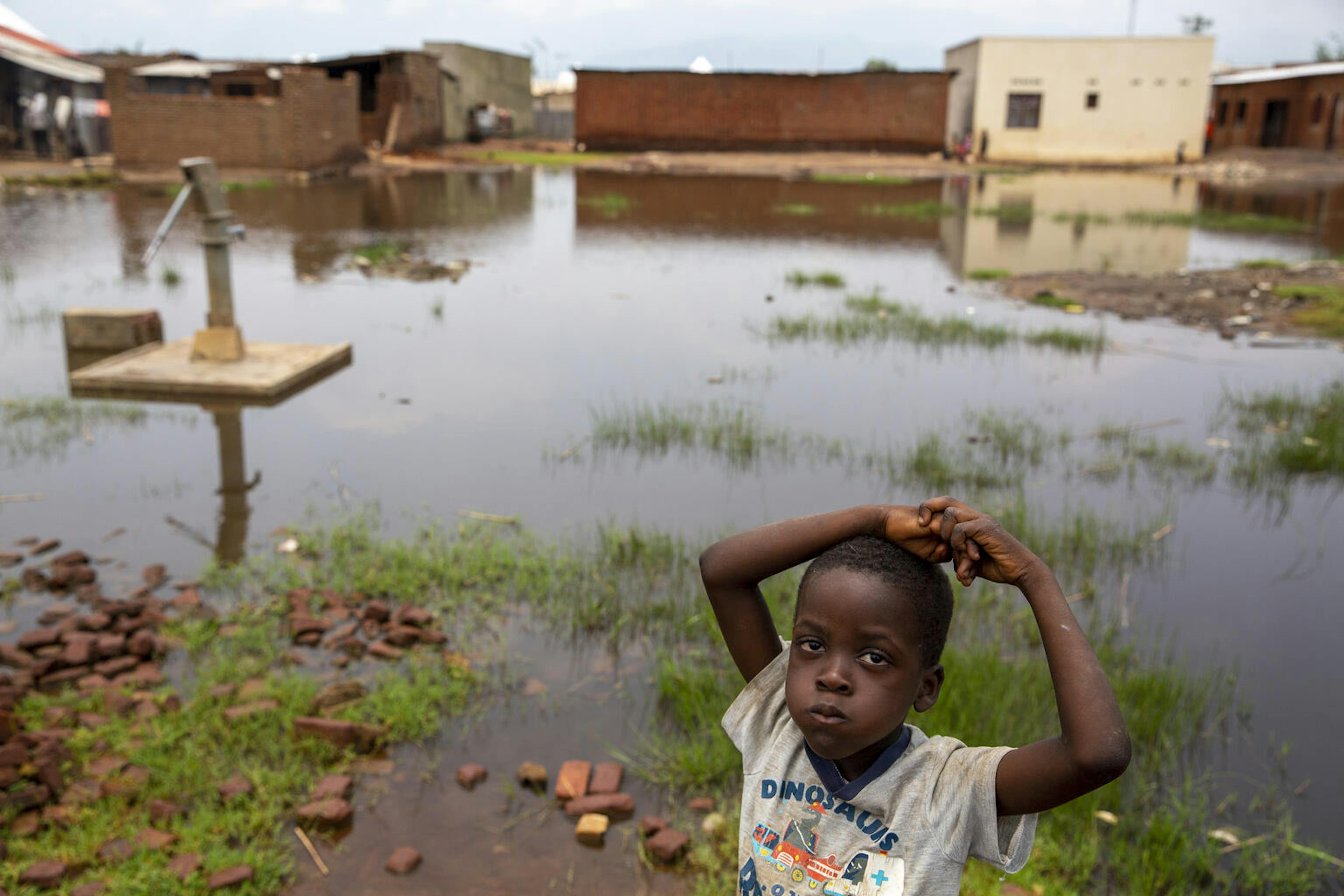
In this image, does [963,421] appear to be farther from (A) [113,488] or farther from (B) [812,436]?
(A) [113,488]

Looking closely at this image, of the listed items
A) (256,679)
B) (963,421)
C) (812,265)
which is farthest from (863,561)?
(812,265)

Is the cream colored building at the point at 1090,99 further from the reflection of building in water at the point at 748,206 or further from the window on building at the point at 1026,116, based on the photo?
the reflection of building in water at the point at 748,206

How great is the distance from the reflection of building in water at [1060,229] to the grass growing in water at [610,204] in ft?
19.0

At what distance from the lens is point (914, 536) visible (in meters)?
1.47

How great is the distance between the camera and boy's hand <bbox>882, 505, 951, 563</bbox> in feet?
4.78

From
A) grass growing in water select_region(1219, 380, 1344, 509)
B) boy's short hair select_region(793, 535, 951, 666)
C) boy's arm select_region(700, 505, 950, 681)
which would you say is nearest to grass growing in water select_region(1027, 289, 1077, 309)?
grass growing in water select_region(1219, 380, 1344, 509)

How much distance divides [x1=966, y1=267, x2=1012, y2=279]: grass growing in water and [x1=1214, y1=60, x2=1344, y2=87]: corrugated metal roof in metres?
32.2

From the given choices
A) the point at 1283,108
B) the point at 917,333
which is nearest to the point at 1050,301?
the point at 917,333

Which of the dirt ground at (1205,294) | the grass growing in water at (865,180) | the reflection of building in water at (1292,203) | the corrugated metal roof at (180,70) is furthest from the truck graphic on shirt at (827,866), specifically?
the corrugated metal roof at (180,70)

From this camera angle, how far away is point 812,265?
14.2 m

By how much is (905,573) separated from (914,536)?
2.3 inches

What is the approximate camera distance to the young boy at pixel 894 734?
1456 mm

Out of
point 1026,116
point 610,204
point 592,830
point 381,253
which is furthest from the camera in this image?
point 1026,116

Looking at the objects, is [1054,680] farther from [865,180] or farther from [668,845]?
[865,180]
